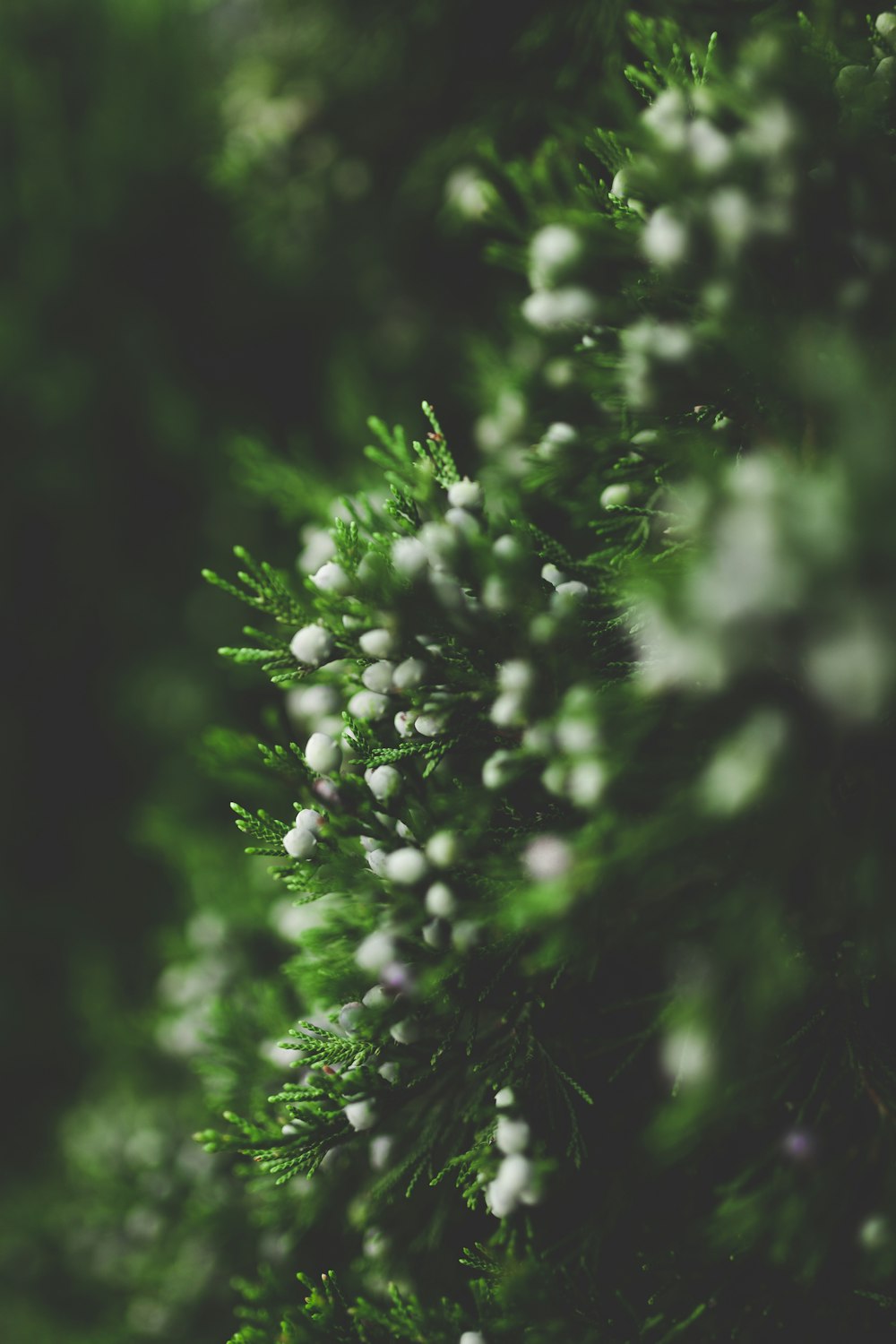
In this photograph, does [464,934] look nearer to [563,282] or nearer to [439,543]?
[439,543]

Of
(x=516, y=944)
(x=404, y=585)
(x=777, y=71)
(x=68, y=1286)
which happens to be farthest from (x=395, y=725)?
(x=68, y=1286)

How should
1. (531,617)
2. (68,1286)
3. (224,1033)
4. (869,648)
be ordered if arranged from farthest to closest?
(68,1286) → (224,1033) → (531,617) → (869,648)

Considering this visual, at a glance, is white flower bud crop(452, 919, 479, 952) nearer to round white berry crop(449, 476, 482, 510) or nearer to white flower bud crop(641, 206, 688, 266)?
round white berry crop(449, 476, 482, 510)

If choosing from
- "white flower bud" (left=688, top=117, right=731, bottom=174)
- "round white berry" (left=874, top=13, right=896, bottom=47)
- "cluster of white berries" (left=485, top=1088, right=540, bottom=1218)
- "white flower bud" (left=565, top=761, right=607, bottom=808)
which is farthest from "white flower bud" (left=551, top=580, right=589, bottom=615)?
"round white berry" (left=874, top=13, right=896, bottom=47)

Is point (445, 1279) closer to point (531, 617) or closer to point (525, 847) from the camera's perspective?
point (525, 847)

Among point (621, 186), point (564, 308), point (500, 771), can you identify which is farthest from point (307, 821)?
point (621, 186)

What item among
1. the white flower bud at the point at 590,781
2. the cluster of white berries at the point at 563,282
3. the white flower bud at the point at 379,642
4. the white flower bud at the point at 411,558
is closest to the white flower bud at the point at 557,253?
the cluster of white berries at the point at 563,282
